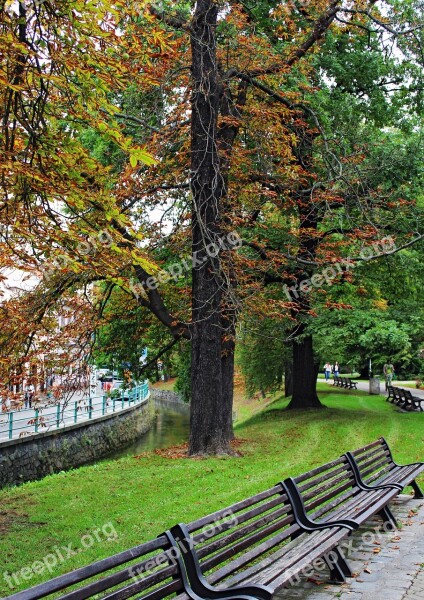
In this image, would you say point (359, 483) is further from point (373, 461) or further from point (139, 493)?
point (139, 493)

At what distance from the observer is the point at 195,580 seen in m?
4.26

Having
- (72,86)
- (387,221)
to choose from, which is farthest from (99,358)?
(72,86)

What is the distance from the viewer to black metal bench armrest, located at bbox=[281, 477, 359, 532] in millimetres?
6020

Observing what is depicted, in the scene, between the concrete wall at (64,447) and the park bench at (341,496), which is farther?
the concrete wall at (64,447)

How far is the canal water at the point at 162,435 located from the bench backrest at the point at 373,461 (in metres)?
14.9

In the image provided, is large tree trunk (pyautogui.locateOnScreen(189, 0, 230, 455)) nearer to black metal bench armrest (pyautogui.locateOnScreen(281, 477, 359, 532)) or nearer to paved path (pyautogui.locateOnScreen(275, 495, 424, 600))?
paved path (pyautogui.locateOnScreen(275, 495, 424, 600))

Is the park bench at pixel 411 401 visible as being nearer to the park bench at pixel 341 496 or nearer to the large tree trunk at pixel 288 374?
the large tree trunk at pixel 288 374

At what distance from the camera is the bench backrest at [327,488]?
641 cm

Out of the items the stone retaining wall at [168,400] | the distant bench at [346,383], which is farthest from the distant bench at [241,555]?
the stone retaining wall at [168,400]

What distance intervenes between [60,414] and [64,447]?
1.14 metres

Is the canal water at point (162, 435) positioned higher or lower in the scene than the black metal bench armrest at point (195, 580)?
lower

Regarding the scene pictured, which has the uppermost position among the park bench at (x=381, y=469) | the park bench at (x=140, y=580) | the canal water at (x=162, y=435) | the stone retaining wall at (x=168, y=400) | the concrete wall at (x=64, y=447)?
the park bench at (x=140, y=580)

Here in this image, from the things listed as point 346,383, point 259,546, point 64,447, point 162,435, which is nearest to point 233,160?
point 259,546

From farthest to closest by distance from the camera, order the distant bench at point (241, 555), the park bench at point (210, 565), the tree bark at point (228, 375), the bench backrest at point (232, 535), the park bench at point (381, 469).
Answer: the tree bark at point (228, 375), the park bench at point (381, 469), the bench backrest at point (232, 535), the distant bench at point (241, 555), the park bench at point (210, 565)
